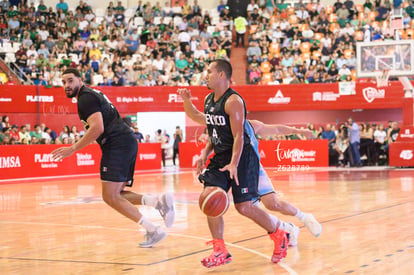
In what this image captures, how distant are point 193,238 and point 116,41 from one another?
25.1 m

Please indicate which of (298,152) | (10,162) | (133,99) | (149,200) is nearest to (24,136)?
(10,162)

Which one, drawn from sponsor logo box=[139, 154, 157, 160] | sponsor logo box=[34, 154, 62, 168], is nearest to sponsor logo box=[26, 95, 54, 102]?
sponsor logo box=[34, 154, 62, 168]

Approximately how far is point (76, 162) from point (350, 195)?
13.4m

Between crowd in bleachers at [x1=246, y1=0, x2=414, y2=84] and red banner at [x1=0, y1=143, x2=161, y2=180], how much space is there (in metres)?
10.0

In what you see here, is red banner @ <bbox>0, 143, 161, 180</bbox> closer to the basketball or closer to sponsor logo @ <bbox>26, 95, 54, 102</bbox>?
sponsor logo @ <bbox>26, 95, 54, 102</bbox>

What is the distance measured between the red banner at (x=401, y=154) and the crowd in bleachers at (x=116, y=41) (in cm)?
965

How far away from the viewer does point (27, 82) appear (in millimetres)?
28719

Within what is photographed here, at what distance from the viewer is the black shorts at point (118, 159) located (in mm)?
8438

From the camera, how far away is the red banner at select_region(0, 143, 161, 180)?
23.7 meters

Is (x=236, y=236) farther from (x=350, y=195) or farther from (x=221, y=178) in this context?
(x=350, y=195)

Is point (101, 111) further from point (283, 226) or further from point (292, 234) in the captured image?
point (292, 234)

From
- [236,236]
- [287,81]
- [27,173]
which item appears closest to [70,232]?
[236,236]

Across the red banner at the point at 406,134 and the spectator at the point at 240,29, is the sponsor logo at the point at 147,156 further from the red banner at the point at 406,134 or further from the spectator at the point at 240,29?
the red banner at the point at 406,134

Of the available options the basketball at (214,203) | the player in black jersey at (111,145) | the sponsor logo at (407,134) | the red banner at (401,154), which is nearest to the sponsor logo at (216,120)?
the basketball at (214,203)
